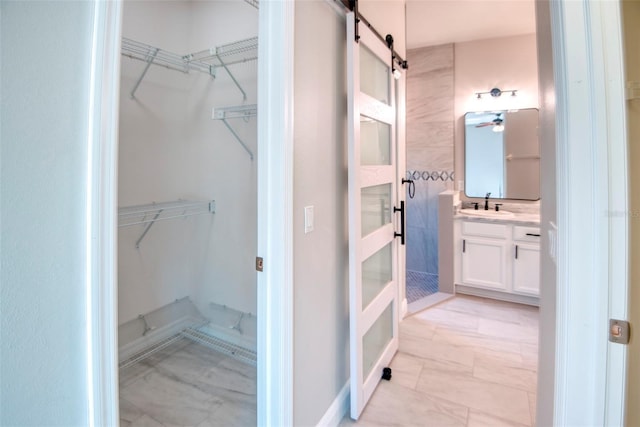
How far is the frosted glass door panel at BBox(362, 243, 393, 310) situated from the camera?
209 cm

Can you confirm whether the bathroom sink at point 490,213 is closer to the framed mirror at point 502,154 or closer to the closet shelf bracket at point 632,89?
the framed mirror at point 502,154

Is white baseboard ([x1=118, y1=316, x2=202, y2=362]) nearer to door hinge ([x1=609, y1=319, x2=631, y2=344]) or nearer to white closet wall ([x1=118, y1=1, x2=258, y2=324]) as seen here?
white closet wall ([x1=118, y1=1, x2=258, y2=324])

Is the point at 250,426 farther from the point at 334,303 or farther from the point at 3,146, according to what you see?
the point at 3,146

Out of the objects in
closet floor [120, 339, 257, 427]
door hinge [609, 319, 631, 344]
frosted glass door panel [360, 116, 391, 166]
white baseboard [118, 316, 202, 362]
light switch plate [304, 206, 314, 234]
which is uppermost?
frosted glass door panel [360, 116, 391, 166]

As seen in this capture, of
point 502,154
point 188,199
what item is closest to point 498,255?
point 502,154

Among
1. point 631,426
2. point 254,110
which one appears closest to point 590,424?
point 631,426

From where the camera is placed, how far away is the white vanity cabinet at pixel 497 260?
10.9ft

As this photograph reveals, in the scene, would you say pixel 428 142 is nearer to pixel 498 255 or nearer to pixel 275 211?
pixel 498 255

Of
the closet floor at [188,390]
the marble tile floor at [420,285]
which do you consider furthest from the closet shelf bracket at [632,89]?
the marble tile floor at [420,285]

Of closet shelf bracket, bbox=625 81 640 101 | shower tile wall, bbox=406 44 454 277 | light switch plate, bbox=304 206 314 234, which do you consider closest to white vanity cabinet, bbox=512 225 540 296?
shower tile wall, bbox=406 44 454 277

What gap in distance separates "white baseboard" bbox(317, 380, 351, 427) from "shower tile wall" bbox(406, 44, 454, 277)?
2.70 metres

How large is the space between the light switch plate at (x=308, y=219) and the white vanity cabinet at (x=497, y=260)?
100 inches

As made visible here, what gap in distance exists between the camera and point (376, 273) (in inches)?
89.0

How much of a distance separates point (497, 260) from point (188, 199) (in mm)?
2984
